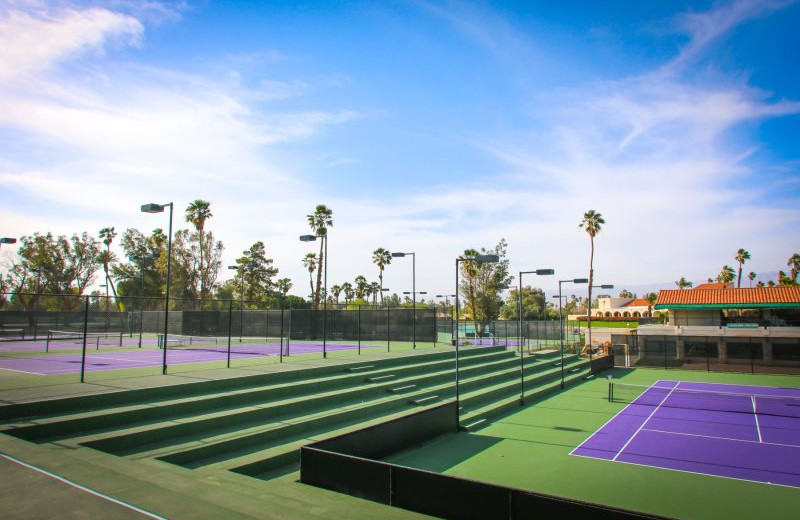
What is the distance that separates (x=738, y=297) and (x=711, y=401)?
28.7 meters

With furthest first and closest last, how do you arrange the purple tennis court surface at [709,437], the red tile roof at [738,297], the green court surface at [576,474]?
the red tile roof at [738,297] < the purple tennis court surface at [709,437] < the green court surface at [576,474]

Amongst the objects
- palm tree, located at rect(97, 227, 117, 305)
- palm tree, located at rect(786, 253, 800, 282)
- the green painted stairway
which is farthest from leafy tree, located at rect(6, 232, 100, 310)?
palm tree, located at rect(786, 253, 800, 282)

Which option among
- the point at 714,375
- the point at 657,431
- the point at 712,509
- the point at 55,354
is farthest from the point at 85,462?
the point at 714,375

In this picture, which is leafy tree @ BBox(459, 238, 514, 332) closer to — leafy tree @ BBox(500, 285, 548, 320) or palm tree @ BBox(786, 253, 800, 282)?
leafy tree @ BBox(500, 285, 548, 320)

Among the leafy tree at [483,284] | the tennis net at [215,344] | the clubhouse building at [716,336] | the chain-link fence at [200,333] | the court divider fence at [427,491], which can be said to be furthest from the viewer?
the leafy tree at [483,284]

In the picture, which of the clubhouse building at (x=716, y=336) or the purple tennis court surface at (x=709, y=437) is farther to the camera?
the clubhouse building at (x=716, y=336)

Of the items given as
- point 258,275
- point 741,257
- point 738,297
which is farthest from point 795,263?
point 258,275

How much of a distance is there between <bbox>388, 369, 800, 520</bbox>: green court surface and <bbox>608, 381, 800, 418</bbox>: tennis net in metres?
5.62

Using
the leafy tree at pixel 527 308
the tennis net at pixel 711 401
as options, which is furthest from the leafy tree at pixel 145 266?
the tennis net at pixel 711 401

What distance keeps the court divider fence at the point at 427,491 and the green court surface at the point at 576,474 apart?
3587 millimetres

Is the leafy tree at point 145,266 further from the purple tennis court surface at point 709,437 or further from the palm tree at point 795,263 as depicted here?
the palm tree at point 795,263

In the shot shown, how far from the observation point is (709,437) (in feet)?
51.5

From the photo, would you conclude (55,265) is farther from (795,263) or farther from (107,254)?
(795,263)

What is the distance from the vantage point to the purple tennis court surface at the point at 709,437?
41.5 ft
